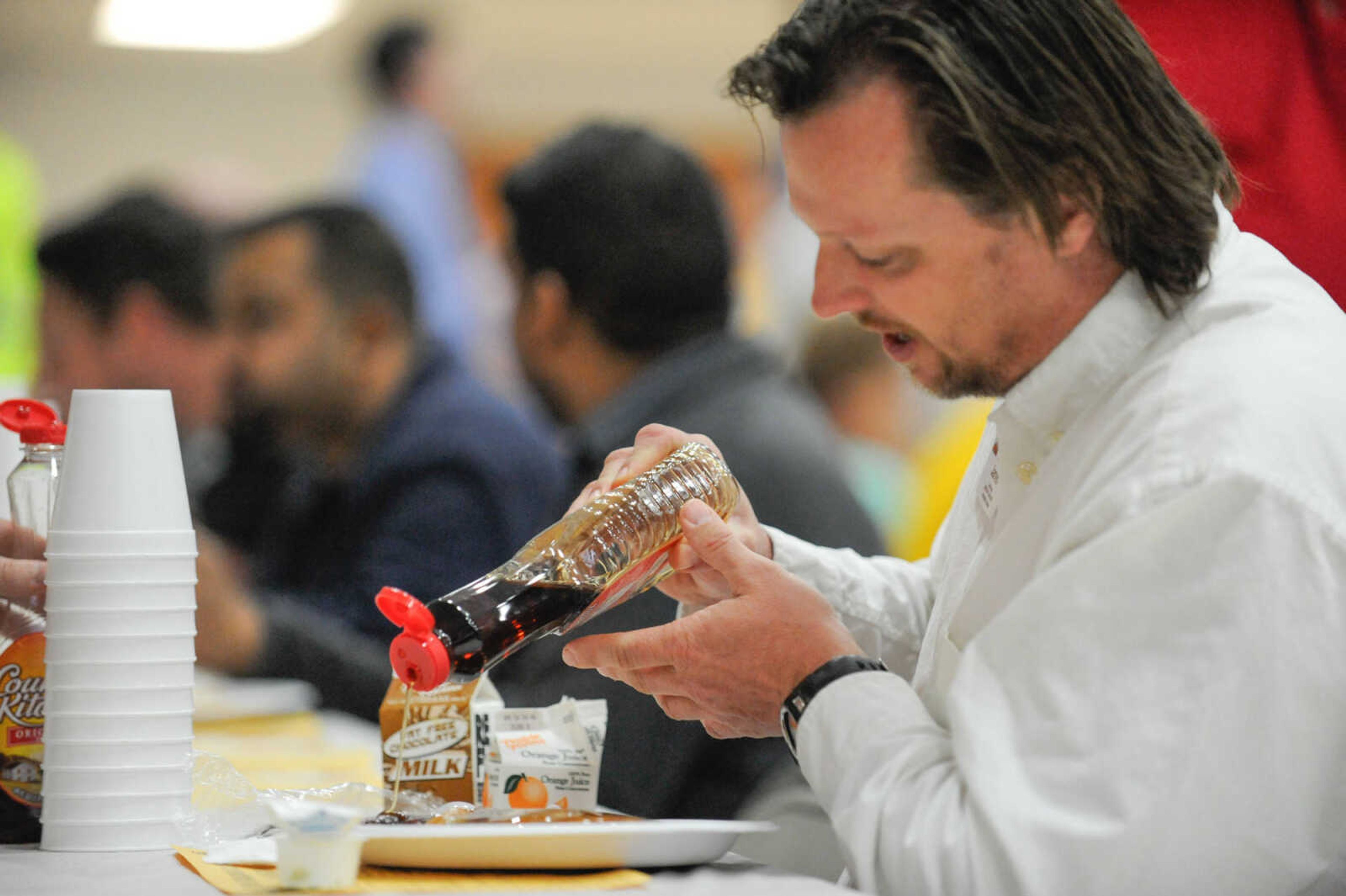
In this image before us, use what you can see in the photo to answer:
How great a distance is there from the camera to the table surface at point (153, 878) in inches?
40.8

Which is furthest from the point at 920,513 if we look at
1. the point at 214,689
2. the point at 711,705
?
the point at 711,705

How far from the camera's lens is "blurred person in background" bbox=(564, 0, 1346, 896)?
102cm

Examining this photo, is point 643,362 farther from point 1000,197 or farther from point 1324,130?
point 1000,197

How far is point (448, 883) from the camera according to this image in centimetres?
106

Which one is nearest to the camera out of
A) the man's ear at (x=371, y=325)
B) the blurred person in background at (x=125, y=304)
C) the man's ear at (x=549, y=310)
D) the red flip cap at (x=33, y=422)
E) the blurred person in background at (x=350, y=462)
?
the red flip cap at (x=33, y=422)

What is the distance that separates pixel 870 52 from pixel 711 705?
0.58 m

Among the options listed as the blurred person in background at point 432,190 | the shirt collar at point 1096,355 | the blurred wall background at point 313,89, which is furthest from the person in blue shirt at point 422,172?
the shirt collar at point 1096,355

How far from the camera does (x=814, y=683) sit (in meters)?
1.20

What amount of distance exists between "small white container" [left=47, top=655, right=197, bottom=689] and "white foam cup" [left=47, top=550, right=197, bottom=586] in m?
0.06

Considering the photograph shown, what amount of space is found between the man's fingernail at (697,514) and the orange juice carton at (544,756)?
0.70 feet

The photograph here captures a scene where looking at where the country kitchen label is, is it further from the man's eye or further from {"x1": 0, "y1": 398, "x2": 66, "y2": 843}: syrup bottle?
the man's eye

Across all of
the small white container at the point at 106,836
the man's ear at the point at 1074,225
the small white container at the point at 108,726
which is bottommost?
the small white container at the point at 106,836

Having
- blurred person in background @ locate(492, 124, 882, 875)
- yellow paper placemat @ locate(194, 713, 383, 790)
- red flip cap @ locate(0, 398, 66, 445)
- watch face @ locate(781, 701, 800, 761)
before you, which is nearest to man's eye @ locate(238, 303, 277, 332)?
blurred person in background @ locate(492, 124, 882, 875)

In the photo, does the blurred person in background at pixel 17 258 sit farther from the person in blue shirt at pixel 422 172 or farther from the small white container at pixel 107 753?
the small white container at pixel 107 753
